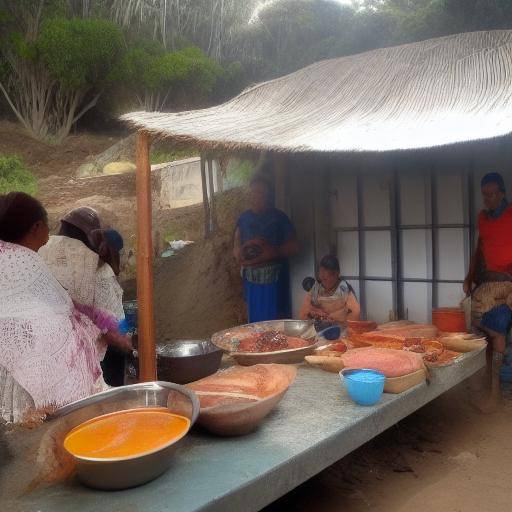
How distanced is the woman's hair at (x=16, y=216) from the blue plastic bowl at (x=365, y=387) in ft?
6.19

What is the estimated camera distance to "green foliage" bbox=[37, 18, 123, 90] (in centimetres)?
1502

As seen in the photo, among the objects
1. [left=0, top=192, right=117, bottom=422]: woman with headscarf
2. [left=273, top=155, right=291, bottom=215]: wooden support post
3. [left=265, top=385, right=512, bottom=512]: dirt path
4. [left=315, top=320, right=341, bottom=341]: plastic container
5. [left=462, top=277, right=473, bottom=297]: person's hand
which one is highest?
[left=273, top=155, right=291, bottom=215]: wooden support post

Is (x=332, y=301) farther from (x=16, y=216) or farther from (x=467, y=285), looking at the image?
(x=16, y=216)

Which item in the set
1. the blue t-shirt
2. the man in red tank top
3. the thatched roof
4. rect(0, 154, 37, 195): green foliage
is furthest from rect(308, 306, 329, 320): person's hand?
rect(0, 154, 37, 195): green foliage

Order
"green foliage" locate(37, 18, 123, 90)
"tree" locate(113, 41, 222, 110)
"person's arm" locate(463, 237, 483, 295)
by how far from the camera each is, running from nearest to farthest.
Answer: "person's arm" locate(463, 237, 483, 295)
"green foliage" locate(37, 18, 123, 90)
"tree" locate(113, 41, 222, 110)

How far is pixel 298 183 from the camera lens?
6387 mm

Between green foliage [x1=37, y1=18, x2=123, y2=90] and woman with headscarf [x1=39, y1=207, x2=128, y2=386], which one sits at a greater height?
green foliage [x1=37, y1=18, x2=123, y2=90]

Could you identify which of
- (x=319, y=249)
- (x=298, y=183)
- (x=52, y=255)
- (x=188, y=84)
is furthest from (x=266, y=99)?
(x=188, y=84)

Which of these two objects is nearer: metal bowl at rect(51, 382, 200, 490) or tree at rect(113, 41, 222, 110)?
metal bowl at rect(51, 382, 200, 490)

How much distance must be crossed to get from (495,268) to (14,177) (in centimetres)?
1155

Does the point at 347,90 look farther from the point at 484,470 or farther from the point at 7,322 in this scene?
the point at 7,322

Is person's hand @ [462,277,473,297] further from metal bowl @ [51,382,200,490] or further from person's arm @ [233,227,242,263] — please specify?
metal bowl @ [51,382,200,490]

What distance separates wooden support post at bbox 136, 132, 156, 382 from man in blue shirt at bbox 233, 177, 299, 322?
84.3 inches

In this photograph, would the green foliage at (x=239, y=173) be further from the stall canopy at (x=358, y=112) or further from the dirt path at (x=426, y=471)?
the dirt path at (x=426, y=471)
